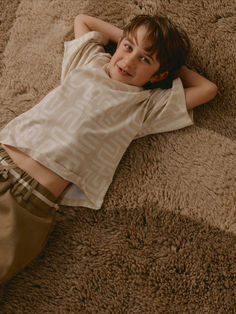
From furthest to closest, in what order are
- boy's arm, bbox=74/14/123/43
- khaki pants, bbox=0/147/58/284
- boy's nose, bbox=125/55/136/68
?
boy's arm, bbox=74/14/123/43 < boy's nose, bbox=125/55/136/68 < khaki pants, bbox=0/147/58/284

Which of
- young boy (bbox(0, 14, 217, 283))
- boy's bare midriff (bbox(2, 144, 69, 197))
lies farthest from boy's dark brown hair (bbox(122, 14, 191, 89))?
boy's bare midriff (bbox(2, 144, 69, 197))

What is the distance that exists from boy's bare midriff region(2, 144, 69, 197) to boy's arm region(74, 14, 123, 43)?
0.44 m

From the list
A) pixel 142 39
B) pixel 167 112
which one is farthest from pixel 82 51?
pixel 167 112

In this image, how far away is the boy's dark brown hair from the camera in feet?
2.68

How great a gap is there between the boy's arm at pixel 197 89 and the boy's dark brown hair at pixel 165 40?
47 millimetres

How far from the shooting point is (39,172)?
2.49 ft

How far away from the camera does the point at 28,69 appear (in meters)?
0.95

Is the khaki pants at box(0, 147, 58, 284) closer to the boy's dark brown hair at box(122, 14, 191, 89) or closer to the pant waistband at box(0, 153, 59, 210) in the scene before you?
the pant waistband at box(0, 153, 59, 210)

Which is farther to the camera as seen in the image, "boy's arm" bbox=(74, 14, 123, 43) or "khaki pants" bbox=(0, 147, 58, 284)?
"boy's arm" bbox=(74, 14, 123, 43)

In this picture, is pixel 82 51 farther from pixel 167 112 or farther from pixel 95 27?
pixel 167 112

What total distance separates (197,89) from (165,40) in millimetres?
170

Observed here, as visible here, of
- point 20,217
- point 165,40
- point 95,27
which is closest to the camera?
point 20,217

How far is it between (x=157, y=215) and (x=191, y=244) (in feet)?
0.39

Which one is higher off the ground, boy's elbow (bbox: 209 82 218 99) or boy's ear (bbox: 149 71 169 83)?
boy's ear (bbox: 149 71 169 83)
